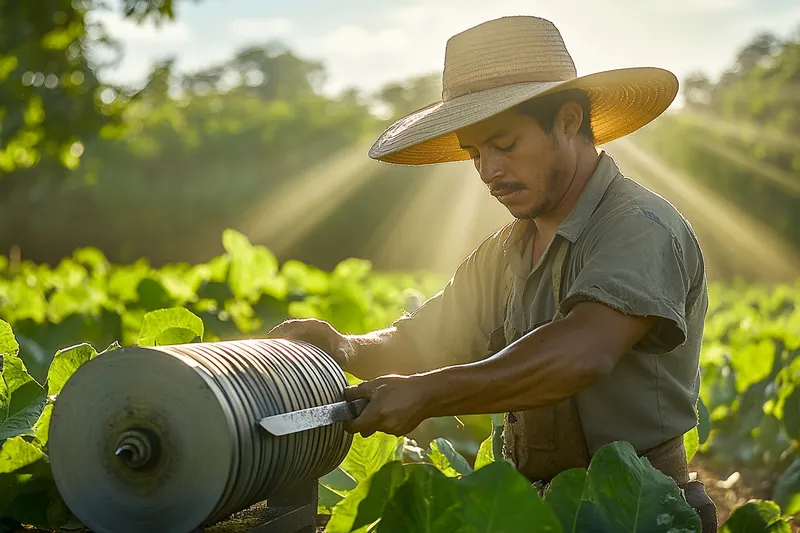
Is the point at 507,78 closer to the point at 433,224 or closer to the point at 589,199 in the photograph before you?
the point at 589,199

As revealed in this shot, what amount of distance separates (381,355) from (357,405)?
0.81m

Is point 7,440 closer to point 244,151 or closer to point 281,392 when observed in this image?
point 281,392

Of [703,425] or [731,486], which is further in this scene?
[731,486]

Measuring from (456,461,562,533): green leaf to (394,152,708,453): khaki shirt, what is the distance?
2.09ft

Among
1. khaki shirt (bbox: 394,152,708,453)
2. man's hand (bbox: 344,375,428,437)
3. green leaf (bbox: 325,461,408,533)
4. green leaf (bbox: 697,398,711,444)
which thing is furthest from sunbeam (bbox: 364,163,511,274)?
green leaf (bbox: 325,461,408,533)

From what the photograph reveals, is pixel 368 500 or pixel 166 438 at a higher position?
pixel 166 438

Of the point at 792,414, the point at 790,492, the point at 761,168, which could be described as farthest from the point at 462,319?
the point at 761,168

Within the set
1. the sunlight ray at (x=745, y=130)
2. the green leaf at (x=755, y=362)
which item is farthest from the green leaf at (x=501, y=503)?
the sunlight ray at (x=745, y=130)

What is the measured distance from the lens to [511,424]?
8.79ft

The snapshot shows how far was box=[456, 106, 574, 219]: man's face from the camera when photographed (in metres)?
2.44

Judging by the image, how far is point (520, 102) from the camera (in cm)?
233

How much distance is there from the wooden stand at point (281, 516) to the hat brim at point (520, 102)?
0.88 metres

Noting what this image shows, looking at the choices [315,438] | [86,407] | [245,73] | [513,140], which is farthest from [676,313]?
[245,73]

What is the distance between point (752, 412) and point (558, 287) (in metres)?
3.16
